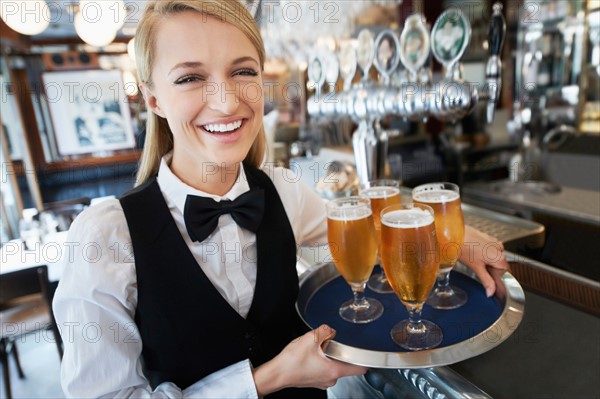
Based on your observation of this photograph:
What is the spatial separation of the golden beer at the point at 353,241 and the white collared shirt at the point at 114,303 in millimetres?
260

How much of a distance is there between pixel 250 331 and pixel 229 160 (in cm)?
43

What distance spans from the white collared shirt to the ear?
0.56 ft

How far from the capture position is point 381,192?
4.16 ft

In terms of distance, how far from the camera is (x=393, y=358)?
83 centimetres

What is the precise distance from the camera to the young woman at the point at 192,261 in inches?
34.8

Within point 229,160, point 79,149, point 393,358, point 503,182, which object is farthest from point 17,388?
point 79,149

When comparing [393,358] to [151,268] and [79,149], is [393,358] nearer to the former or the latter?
[151,268]

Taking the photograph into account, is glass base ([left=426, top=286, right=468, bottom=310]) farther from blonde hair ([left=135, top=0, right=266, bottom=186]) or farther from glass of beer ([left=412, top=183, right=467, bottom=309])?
blonde hair ([left=135, top=0, right=266, bottom=186])

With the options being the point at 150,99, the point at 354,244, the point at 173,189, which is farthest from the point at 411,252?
the point at 150,99

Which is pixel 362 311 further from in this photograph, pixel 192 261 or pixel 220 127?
pixel 220 127

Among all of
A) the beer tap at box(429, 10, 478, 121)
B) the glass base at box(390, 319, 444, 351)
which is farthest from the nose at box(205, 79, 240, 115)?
the beer tap at box(429, 10, 478, 121)

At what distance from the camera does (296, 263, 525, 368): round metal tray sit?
32.3 inches

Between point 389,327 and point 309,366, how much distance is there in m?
0.24

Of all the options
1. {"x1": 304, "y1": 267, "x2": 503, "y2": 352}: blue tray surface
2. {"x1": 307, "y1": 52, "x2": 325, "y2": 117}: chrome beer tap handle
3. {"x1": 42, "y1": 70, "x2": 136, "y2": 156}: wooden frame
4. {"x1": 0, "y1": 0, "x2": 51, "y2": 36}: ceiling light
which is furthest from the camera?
{"x1": 42, "y1": 70, "x2": 136, "y2": 156}: wooden frame
